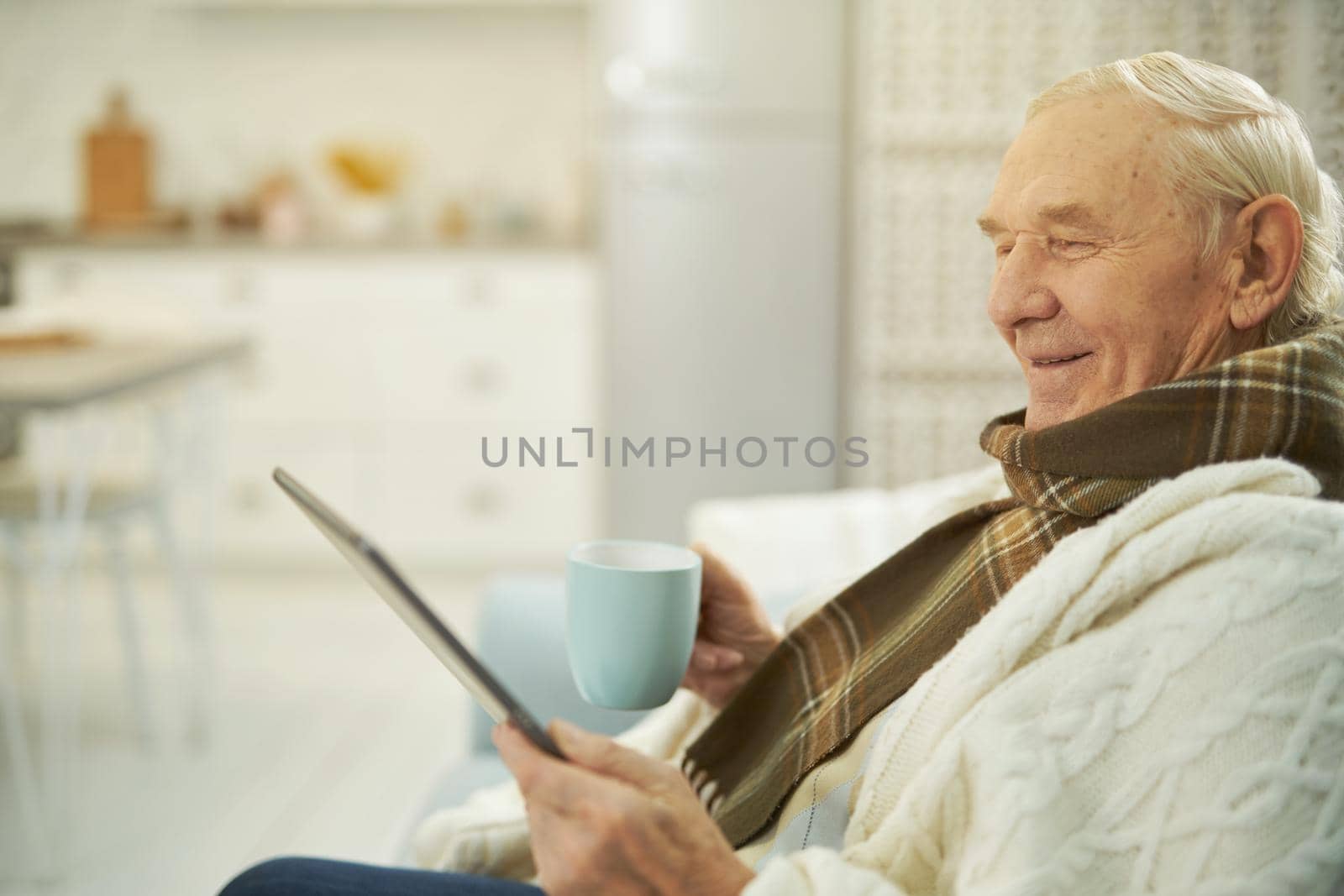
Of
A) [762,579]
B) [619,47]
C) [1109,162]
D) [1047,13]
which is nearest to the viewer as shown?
[1109,162]

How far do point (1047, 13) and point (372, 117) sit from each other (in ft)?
9.48

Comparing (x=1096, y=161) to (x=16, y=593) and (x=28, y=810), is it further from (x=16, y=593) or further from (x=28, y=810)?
(x=16, y=593)

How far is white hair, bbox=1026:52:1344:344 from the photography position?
0.78 metres

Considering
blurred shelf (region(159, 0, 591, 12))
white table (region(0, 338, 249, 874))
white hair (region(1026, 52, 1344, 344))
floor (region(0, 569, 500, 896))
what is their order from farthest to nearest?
blurred shelf (region(159, 0, 591, 12)) < floor (region(0, 569, 500, 896)) < white table (region(0, 338, 249, 874)) < white hair (region(1026, 52, 1344, 344))

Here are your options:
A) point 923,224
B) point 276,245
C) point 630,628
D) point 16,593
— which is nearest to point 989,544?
point 630,628

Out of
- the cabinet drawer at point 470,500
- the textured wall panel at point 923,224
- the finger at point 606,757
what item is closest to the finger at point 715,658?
the finger at point 606,757

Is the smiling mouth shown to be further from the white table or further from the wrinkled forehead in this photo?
the white table

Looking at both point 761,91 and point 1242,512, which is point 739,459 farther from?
point 1242,512

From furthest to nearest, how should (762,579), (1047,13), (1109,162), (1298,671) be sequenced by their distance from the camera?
(762,579) → (1047,13) → (1109,162) → (1298,671)

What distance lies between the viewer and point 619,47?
2865 millimetres

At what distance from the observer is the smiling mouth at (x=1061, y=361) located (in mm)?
826

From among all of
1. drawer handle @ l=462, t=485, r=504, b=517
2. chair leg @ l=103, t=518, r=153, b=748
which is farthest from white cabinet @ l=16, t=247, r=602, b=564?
chair leg @ l=103, t=518, r=153, b=748

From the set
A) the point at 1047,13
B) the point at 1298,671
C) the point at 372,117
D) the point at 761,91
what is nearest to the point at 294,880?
the point at 1298,671

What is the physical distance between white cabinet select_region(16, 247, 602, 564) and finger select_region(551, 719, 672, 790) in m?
2.53
